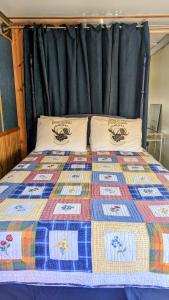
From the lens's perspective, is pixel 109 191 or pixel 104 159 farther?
pixel 104 159

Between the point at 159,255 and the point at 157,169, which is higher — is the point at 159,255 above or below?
below

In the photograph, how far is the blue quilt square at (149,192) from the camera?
1325mm

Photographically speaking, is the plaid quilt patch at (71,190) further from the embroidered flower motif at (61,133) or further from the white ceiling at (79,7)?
the white ceiling at (79,7)

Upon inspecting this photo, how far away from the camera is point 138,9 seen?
7.86ft

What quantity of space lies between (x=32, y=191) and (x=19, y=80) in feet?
6.16

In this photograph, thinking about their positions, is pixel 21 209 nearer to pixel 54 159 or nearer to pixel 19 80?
pixel 54 159

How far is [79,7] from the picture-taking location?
235 centimetres

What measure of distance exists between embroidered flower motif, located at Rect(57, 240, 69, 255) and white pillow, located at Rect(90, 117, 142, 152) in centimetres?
151

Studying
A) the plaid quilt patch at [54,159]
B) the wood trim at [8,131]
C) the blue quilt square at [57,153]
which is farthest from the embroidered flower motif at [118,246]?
the wood trim at [8,131]

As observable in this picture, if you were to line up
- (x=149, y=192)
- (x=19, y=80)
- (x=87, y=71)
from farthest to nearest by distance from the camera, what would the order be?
(x=19, y=80), (x=87, y=71), (x=149, y=192)

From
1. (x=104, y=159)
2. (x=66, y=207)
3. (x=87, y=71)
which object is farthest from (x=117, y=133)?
(x=66, y=207)

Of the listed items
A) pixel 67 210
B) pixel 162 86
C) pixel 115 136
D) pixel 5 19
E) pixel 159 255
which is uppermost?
pixel 5 19

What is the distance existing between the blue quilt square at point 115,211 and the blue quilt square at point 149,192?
0.11m

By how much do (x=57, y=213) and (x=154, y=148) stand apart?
3014 mm
